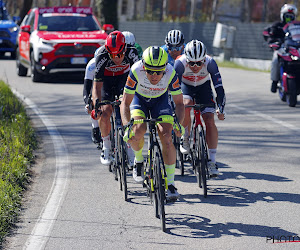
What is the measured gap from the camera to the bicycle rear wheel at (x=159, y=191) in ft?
21.8

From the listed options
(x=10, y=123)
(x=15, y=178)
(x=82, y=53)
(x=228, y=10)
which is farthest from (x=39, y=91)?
(x=228, y=10)

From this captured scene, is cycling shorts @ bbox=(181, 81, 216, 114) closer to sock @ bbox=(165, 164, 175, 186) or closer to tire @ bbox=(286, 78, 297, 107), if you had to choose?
sock @ bbox=(165, 164, 175, 186)

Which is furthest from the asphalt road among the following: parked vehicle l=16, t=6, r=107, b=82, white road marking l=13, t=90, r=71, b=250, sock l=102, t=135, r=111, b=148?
parked vehicle l=16, t=6, r=107, b=82

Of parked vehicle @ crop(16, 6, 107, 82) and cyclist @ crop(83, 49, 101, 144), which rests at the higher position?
cyclist @ crop(83, 49, 101, 144)

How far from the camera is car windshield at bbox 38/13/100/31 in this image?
20.8 meters

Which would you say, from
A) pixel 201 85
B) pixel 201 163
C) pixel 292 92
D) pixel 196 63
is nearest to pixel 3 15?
pixel 292 92

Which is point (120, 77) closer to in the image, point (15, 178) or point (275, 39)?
point (15, 178)

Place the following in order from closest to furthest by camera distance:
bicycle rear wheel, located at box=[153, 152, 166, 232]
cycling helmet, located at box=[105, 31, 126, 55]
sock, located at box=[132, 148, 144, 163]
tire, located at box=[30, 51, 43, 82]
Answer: bicycle rear wheel, located at box=[153, 152, 166, 232]
sock, located at box=[132, 148, 144, 163]
cycling helmet, located at box=[105, 31, 126, 55]
tire, located at box=[30, 51, 43, 82]

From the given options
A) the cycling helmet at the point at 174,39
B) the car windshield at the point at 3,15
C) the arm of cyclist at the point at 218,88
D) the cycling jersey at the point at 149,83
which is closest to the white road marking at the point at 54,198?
the cycling jersey at the point at 149,83

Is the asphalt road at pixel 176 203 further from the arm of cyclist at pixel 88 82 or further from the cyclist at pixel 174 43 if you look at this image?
the cyclist at pixel 174 43

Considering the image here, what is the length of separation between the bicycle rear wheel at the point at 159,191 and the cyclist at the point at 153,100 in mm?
221

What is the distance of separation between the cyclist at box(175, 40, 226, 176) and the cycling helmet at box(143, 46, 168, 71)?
133 centimetres

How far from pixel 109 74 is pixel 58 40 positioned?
35.7 ft

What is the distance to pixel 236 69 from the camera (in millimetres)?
27172
